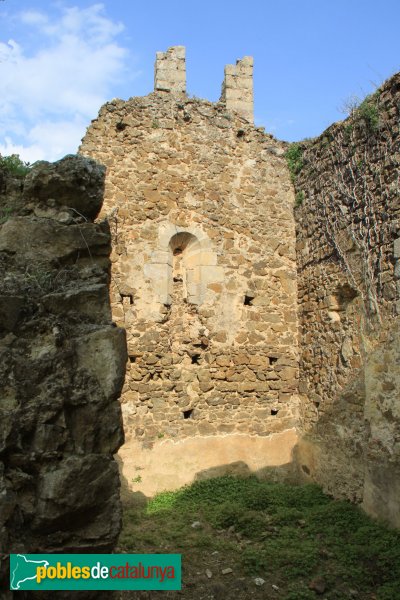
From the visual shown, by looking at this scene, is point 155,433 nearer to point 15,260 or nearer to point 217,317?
point 217,317

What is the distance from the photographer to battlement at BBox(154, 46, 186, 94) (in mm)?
9461

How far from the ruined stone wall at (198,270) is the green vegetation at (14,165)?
4.00 m

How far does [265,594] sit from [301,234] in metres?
5.78

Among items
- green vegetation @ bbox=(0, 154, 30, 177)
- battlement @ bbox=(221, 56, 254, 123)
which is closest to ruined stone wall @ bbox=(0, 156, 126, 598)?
green vegetation @ bbox=(0, 154, 30, 177)

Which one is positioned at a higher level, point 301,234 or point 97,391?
point 301,234

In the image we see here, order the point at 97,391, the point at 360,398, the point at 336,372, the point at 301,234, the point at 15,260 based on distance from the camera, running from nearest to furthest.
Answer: the point at 97,391
the point at 15,260
the point at 360,398
the point at 336,372
the point at 301,234

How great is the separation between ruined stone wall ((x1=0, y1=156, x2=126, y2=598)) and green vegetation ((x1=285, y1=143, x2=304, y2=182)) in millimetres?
6606

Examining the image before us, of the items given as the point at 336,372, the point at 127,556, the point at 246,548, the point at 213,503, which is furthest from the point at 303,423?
the point at 127,556

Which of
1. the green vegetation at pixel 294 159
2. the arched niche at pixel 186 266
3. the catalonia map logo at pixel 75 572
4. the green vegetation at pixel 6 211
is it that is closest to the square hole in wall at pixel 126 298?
the arched niche at pixel 186 266

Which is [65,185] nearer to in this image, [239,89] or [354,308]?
[354,308]

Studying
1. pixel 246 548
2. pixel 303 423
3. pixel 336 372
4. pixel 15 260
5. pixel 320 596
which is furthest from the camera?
pixel 303 423

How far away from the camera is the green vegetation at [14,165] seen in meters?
3.89

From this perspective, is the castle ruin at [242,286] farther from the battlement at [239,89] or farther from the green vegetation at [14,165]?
the green vegetation at [14,165]

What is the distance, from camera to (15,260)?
323 centimetres
